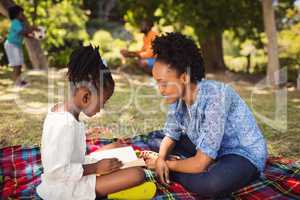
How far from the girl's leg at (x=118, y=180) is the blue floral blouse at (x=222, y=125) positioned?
1.35 ft

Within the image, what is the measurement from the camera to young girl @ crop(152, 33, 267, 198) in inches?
94.9

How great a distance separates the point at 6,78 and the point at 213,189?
617cm

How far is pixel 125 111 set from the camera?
5.25 metres

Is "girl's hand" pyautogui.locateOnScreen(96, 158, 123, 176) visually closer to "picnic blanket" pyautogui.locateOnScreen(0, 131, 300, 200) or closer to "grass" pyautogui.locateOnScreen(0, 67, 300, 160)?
"picnic blanket" pyautogui.locateOnScreen(0, 131, 300, 200)

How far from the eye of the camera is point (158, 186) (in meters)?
2.66

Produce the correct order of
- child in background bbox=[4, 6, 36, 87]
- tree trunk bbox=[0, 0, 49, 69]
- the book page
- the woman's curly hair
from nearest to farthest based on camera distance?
the woman's curly hair < the book page < child in background bbox=[4, 6, 36, 87] < tree trunk bbox=[0, 0, 49, 69]

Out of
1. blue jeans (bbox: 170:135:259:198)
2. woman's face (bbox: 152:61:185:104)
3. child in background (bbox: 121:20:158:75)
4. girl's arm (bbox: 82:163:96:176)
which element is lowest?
blue jeans (bbox: 170:135:259:198)

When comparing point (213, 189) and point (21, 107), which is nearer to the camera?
point (213, 189)

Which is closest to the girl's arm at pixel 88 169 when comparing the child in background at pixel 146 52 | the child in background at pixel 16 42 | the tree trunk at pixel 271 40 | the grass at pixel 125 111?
the grass at pixel 125 111

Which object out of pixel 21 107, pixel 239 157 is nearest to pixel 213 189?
pixel 239 157

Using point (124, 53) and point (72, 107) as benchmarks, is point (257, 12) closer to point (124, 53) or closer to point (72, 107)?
point (124, 53)

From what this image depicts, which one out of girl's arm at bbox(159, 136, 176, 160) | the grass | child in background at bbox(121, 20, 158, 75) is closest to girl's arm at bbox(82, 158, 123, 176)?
girl's arm at bbox(159, 136, 176, 160)

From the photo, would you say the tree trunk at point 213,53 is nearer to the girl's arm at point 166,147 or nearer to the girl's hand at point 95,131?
the girl's hand at point 95,131

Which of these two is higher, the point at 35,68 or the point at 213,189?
the point at 35,68
